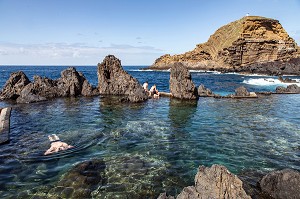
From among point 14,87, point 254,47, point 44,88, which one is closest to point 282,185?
point 44,88

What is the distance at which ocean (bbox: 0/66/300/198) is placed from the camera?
1148 centimetres

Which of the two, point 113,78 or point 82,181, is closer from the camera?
point 82,181

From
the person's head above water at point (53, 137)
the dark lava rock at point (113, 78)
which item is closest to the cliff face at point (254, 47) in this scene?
the dark lava rock at point (113, 78)

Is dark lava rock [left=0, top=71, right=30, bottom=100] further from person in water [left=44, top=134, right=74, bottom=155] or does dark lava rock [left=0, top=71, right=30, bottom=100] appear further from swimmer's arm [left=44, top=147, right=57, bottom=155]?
swimmer's arm [left=44, top=147, right=57, bottom=155]

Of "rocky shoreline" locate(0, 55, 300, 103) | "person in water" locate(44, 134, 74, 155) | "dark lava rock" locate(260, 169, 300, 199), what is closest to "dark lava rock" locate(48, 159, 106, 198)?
"person in water" locate(44, 134, 74, 155)

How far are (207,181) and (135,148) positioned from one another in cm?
844

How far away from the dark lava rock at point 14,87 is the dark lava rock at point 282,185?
120 feet

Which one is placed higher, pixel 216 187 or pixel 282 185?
pixel 216 187

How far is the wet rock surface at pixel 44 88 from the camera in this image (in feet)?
111

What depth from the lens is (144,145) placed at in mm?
16281

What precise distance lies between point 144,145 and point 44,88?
2661 centimetres

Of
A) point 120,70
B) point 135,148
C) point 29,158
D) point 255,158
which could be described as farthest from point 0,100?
point 255,158

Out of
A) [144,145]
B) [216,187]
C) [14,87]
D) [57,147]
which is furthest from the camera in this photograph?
[14,87]

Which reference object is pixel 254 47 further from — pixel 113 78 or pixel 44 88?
pixel 44 88
